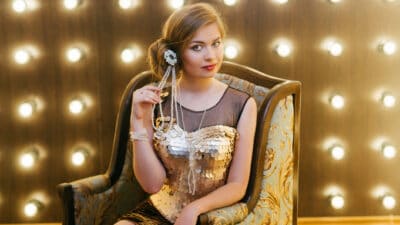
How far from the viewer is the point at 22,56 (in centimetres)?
227

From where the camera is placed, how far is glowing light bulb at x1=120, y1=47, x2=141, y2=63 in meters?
2.27

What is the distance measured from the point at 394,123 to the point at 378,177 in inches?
10.0

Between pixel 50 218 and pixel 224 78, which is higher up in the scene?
pixel 224 78

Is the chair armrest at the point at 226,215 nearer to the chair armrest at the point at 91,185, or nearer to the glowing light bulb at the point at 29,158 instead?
the chair armrest at the point at 91,185

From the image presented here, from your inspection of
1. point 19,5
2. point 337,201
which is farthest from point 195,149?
point 19,5

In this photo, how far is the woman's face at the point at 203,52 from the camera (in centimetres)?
156

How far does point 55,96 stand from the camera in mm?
2340

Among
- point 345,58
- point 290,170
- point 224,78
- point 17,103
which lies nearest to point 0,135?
point 17,103

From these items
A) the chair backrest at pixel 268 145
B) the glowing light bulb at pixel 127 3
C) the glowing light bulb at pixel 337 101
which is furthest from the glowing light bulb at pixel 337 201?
the glowing light bulb at pixel 127 3

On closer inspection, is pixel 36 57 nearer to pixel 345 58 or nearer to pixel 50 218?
pixel 50 218

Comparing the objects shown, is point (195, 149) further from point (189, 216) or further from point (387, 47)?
point (387, 47)

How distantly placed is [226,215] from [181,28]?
1.81ft

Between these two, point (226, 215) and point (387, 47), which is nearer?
point (226, 215)

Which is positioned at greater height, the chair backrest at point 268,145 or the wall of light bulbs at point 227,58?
the wall of light bulbs at point 227,58
